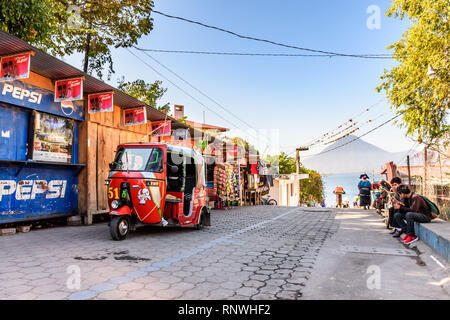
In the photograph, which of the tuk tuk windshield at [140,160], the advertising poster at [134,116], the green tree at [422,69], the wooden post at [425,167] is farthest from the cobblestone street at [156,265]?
the green tree at [422,69]

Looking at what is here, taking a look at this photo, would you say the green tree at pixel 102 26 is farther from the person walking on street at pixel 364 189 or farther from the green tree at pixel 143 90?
the person walking on street at pixel 364 189

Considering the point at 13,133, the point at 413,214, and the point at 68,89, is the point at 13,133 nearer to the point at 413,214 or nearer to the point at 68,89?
the point at 68,89

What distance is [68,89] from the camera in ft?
28.1

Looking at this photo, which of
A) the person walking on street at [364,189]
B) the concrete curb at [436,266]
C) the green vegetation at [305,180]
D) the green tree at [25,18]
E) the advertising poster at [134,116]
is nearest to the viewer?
the concrete curb at [436,266]

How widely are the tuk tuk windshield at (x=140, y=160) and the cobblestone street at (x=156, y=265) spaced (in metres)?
1.61

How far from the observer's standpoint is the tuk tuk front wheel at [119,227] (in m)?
6.42

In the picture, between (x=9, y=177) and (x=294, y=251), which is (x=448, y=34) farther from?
(x=9, y=177)

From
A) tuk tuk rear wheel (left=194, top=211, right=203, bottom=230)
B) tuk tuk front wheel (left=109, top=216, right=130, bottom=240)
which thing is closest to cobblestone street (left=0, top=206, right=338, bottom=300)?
tuk tuk front wheel (left=109, top=216, right=130, bottom=240)

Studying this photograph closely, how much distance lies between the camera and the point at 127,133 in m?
12.0

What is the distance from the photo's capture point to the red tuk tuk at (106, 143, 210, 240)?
6.68 m

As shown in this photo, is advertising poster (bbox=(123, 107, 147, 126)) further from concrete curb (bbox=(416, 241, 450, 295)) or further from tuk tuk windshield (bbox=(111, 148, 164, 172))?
concrete curb (bbox=(416, 241, 450, 295))

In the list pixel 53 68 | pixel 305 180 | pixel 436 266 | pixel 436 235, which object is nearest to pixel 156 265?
pixel 436 266

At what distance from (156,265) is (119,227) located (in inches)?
88.4
